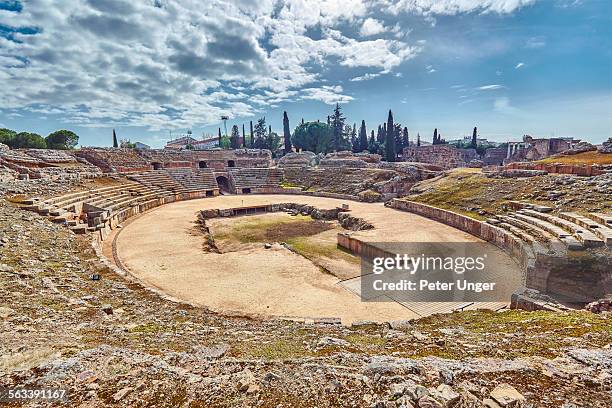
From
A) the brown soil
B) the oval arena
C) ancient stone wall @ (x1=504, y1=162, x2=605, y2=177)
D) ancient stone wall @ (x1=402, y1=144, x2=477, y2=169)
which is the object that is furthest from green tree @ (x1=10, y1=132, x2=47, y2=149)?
ancient stone wall @ (x1=504, y1=162, x2=605, y2=177)

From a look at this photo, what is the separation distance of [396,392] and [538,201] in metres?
19.9

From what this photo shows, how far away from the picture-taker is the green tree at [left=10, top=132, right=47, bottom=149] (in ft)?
158

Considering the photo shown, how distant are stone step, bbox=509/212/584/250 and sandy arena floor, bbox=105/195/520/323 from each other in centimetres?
202

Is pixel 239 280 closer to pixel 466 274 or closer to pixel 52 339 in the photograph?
pixel 52 339

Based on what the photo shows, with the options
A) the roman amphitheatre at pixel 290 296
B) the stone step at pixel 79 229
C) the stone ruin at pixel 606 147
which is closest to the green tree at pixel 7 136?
the roman amphitheatre at pixel 290 296

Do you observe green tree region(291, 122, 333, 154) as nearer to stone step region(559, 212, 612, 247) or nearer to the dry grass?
the dry grass

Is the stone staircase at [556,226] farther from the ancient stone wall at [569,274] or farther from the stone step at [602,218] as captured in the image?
the ancient stone wall at [569,274]

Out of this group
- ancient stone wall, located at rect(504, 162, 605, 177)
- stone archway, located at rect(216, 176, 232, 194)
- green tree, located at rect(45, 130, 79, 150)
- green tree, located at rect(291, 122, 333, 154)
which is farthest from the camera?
green tree, located at rect(291, 122, 333, 154)

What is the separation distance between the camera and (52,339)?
479 centimetres

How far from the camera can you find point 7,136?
159 ft

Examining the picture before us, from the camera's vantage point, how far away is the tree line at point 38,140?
48.1 m

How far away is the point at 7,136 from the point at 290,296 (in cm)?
6067

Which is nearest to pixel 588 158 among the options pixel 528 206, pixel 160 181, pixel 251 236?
pixel 528 206

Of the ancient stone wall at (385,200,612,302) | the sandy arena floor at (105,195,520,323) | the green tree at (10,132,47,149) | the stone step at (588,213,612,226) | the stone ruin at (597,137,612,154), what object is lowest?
the sandy arena floor at (105,195,520,323)
